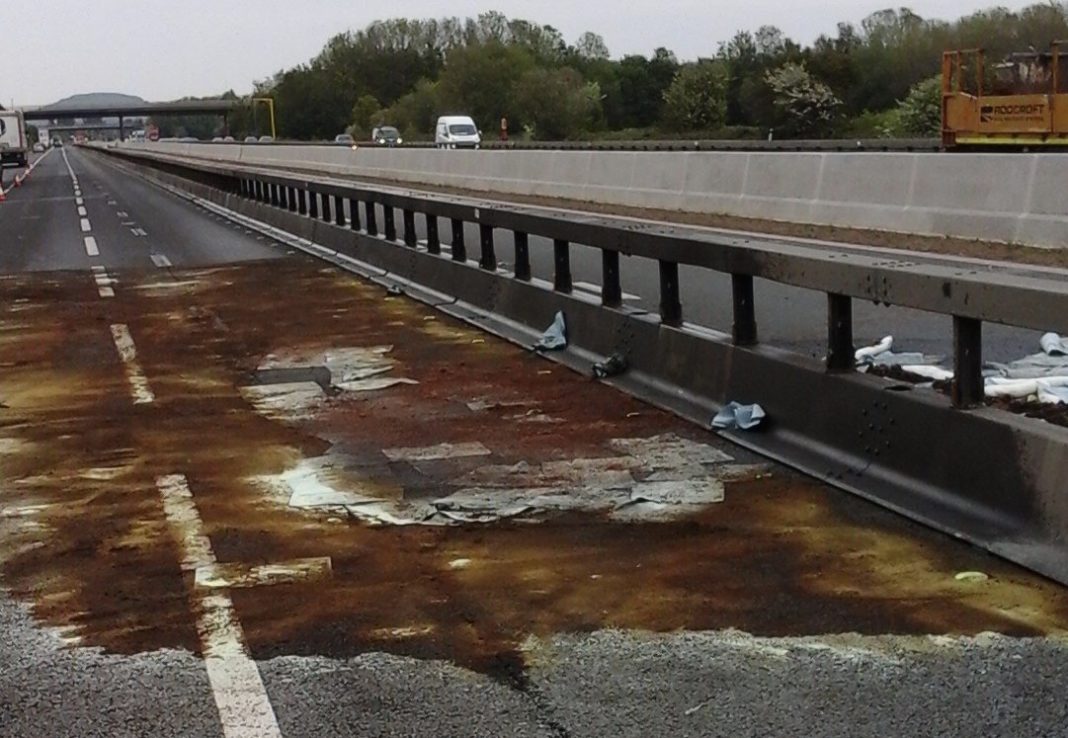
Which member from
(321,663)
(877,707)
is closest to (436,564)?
(321,663)

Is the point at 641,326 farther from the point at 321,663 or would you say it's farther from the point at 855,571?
the point at 321,663

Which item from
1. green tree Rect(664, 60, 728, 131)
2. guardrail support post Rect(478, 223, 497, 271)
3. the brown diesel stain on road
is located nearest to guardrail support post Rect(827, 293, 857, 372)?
the brown diesel stain on road

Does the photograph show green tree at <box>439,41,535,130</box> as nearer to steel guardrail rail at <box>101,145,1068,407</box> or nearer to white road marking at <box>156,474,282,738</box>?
steel guardrail rail at <box>101,145,1068,407</box>

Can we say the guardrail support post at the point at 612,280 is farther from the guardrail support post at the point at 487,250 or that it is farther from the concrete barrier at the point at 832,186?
the concrete barrier at the point at 832,186

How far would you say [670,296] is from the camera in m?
9.75

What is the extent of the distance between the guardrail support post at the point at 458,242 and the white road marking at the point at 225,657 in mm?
8533

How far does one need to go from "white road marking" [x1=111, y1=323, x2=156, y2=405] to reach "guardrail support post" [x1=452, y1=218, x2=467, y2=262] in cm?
336

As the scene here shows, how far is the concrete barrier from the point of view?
17375 mm

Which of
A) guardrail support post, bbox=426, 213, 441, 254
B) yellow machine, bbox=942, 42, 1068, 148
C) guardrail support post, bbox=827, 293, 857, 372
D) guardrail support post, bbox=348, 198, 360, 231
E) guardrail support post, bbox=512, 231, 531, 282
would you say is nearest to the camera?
guardrail support post, bbox=827, 293, 857, 372

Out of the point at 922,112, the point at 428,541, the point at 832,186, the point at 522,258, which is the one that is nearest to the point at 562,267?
the point at 522,258

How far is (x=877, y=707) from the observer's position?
4488 mm

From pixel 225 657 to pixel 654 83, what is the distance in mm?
141918

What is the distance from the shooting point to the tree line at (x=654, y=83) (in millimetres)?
76875

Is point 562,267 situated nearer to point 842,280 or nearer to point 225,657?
point 842,280
